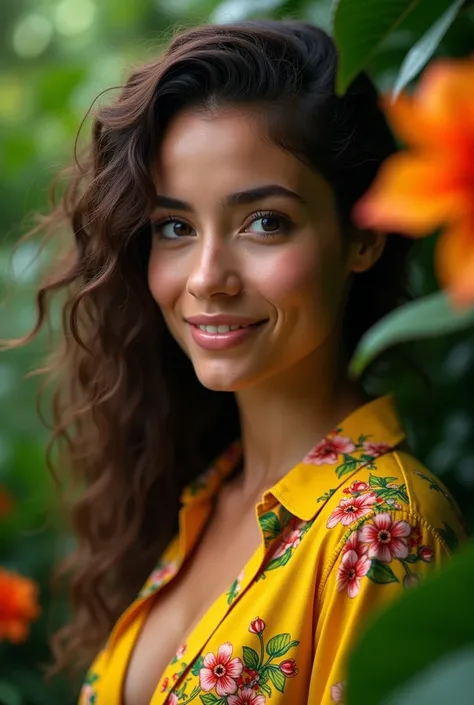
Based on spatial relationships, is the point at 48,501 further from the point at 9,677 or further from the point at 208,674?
the point at 208,674

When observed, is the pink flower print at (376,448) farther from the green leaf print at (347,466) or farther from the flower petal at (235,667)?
the flower petal at (235,667)

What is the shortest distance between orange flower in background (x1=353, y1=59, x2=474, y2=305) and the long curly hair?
2.46 feet

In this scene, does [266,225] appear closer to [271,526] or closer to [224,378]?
[224,378]

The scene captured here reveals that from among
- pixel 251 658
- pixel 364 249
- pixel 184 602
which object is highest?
pixel 364 249

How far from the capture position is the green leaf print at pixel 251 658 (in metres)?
1.08

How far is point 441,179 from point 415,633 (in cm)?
21

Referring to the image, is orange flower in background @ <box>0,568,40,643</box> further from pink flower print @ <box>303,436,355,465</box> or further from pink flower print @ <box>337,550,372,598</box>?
pink flower print @ <box>337,550,372,598</box>

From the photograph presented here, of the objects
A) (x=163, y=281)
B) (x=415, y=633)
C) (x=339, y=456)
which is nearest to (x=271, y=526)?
(x=339, y=456)

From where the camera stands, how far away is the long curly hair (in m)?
1.17

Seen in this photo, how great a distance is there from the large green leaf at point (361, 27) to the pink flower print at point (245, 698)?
70cm

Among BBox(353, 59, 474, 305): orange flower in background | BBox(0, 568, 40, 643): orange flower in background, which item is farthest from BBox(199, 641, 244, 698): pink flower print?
BBox(353, 59, 474, 305): orange flower in background

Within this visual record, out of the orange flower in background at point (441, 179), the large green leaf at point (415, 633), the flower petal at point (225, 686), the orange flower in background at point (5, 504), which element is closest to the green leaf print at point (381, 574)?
the flower petal at point (225, 686)

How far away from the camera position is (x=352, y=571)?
3.39 feet

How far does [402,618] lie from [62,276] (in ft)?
3.33
